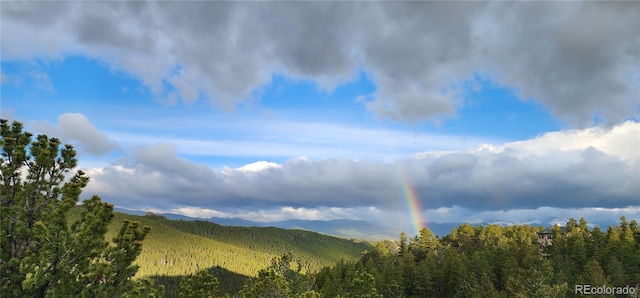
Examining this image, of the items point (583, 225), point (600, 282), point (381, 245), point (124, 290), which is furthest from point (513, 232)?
point (124, 290)

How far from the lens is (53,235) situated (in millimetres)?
16312

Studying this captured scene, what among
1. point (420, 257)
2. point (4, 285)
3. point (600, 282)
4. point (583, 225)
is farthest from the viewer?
point (420, 257)

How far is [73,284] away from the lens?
55.0 feet

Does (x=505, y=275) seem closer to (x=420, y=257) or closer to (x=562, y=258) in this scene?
(x=562, y=258)

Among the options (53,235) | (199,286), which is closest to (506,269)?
(199,286)

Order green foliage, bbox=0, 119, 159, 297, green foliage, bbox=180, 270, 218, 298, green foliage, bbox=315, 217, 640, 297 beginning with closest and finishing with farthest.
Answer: green foliage, bbox=0, 119, 159, 297 < green foliage, bbox=180, 270, 218, 298 < green foliage, bbox=315, 217, 640, 297

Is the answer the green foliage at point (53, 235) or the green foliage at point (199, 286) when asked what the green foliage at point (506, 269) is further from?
the green foliage at point (53, 235)

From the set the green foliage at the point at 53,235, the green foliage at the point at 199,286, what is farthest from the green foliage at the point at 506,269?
the green foliage at the point at 53,235

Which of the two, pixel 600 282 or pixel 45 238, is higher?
pixel 45 238

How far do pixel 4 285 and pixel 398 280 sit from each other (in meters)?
90.1

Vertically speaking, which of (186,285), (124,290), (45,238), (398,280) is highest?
(45,238)

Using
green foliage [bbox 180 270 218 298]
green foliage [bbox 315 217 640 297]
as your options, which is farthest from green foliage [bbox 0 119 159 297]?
green foliage [bbox 315 217 640 297]

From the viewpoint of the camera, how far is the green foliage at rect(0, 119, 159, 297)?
15.9 meters

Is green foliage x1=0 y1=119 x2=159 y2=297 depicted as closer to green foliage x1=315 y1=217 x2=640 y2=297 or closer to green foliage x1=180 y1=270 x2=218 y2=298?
green foliage x1=180 y1=270 x2=218 y2=298
